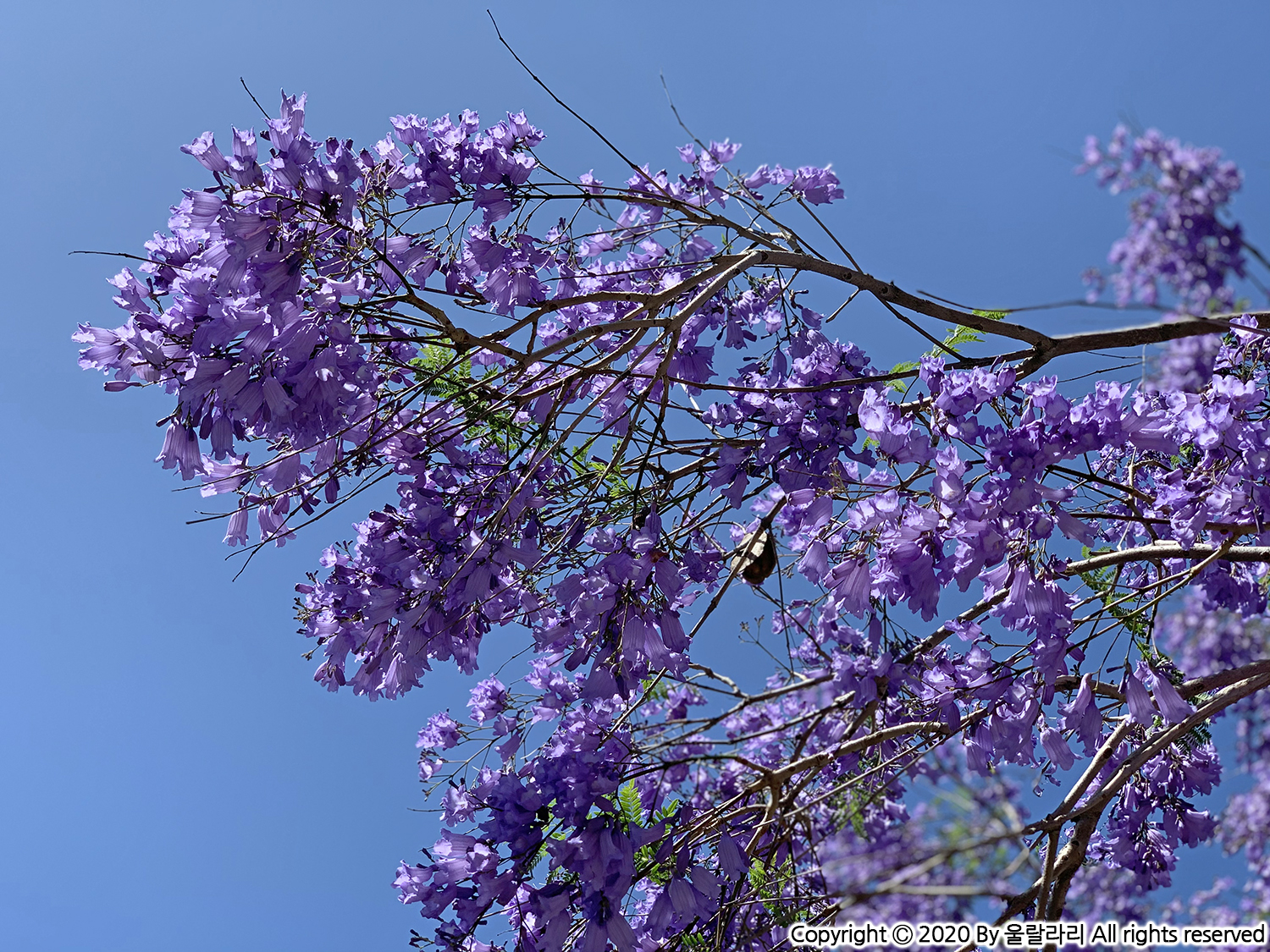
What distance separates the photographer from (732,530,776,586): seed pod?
8.68 feet

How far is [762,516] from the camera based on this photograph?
275 cm

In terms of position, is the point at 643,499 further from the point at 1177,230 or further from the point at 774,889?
the point at 1177,230

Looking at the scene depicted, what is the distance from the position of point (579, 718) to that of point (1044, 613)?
115cm

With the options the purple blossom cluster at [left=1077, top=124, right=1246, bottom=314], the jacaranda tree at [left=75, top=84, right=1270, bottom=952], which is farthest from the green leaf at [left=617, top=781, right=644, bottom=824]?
the purple blossom cluster at [left=1077, top=124, right=1246, bottom=314]

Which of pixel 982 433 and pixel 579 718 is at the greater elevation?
pixel 982 433

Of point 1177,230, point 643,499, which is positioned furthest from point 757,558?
point 1177,230

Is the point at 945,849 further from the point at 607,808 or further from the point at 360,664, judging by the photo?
the point at 360,664

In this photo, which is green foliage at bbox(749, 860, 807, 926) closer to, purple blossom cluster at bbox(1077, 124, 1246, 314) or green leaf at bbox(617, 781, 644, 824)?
green leaf at bbox(617, 781, 644, 824)

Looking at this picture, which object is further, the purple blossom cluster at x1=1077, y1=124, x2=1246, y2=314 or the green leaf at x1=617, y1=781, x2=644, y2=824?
the purple blossom cluster at x1=1077, y1=124, x2=1246, y2=314

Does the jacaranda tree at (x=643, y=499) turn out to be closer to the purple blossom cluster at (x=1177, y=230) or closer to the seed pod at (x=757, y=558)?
the seed pod at (x=757, y=558)

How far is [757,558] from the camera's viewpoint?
2650 millimetres

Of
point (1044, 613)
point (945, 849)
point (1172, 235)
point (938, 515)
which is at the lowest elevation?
point (945, 849)

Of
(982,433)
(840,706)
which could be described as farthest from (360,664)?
(982,433)

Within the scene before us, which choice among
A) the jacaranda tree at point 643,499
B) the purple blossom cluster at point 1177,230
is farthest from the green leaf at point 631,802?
the purple blossom cluster at point 1177,230
